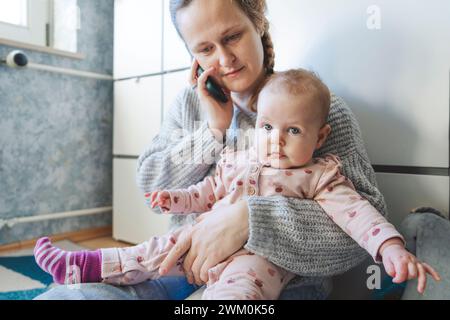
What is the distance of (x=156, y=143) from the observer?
0.65m

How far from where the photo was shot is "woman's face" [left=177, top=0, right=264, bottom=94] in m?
0.54

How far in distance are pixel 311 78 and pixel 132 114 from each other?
35 cm

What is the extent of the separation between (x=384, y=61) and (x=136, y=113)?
0.44 metres

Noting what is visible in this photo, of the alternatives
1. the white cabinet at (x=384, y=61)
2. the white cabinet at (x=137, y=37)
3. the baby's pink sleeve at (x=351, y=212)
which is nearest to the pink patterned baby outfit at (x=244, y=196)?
the baby's pink sleeve at (x=351, y=212)

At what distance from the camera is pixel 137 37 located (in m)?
0.61

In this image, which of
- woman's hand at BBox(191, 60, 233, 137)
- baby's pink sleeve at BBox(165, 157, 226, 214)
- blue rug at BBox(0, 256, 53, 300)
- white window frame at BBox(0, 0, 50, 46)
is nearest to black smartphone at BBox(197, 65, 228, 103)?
woman's hand at BBox(191, 60, 233, 137)

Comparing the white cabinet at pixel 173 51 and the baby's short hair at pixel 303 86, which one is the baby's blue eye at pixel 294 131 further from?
the white cabinet at pixel 173 51

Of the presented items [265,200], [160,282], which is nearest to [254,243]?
[265,200]

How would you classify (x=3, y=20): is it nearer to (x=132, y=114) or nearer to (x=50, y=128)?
(x=50, y=128)

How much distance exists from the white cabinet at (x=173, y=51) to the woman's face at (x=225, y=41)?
0.10 ft

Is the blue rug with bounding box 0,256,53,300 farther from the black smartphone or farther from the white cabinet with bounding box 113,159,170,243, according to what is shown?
the black smartphone

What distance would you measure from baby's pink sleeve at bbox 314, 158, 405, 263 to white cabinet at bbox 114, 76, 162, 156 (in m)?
0.35

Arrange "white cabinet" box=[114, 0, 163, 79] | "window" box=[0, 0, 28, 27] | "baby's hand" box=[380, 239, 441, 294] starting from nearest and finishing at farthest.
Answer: "baby's hand" box=[380, 239, 441, 294] → "window" box=[0, 0, 28, 27] → "white cabinet" box=[114, 0, 163, 79]

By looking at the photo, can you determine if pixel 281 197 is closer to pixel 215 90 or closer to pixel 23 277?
pixel 215 90
